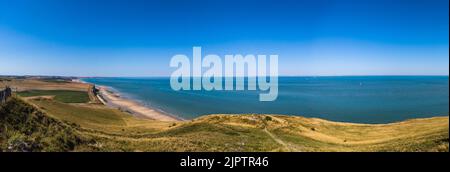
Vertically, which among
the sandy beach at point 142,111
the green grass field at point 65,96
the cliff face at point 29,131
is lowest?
the sandy beach at point 142,111

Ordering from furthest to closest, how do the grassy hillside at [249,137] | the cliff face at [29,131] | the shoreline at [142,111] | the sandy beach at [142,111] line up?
1. the sandy beach at [142,111]
2. the shoreline at [142,111]
3. the grassy hillside at [249,137]
4. the cliff face at [29,131]

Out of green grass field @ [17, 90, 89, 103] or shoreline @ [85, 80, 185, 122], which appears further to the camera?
green grass field @ [17, 90, 89, 103]

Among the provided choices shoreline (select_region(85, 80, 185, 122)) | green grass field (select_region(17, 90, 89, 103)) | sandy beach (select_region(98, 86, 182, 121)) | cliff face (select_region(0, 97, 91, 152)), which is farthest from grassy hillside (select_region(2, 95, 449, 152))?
green grass field (select_region(17, 90, 89, 103))

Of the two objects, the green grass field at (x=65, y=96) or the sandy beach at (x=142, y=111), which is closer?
the sandy beach at (x=142, y=111)

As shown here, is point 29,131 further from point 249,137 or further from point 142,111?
point 142,111

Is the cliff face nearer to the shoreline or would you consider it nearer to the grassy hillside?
the grassy hillside

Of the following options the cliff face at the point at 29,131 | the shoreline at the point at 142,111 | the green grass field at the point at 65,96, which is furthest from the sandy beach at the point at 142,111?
the cliff face at the point at 29,131

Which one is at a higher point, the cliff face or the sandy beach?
the cliff face

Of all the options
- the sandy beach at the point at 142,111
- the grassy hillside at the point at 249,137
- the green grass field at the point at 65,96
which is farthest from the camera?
the green grass field at the point at 65,96

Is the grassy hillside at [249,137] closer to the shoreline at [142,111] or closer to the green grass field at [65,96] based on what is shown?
the shoreline at [142,111]

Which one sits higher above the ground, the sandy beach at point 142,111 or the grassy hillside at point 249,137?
the grassy hillside at point 249,137
